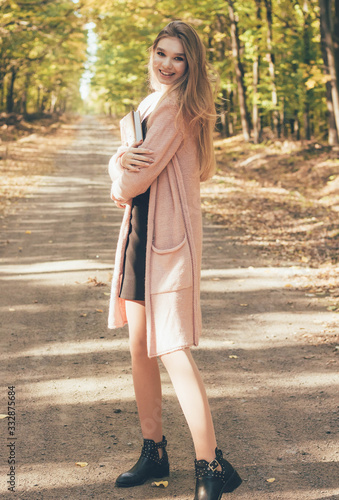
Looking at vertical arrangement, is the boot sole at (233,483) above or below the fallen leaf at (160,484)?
above

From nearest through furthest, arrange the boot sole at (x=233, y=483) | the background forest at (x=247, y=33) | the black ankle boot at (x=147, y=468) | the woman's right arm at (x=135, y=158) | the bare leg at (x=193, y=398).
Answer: the woman's right arm at (x=135, y=158) < the bare leg at (x=193, y=398) < the boot sole at (x=233, y=483) < the black ankle boot at (x=147, y=468) < the background forest at (x=247, y=33)

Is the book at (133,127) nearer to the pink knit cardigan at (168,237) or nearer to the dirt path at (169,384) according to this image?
the pink knit cardigan at (168,237)

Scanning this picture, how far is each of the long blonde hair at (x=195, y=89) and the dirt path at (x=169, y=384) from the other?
1.75 meters

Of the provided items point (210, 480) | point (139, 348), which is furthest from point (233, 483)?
point (139, 348)

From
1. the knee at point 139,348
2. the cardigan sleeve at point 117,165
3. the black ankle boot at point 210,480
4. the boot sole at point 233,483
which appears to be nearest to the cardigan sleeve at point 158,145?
the cardigan sleeve at point 117,165

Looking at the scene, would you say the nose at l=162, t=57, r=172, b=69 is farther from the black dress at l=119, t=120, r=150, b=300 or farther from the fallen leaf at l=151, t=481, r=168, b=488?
the fallen leaf at l=151, t=481, r=168, b=488

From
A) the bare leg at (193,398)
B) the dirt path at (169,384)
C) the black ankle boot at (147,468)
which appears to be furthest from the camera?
the dirt path at (169,384)

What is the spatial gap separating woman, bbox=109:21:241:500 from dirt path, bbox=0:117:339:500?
1.84 ft

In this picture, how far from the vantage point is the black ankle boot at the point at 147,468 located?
292 cm

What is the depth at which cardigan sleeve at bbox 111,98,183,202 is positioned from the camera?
8.35ft

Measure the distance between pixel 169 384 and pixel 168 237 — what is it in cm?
191

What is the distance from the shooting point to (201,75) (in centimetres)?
265

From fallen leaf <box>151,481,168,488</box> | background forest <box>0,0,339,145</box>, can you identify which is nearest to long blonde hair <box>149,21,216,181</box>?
fallen leaf <box>151,481,168,488</box>

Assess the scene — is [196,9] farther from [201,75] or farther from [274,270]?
[201,75]
